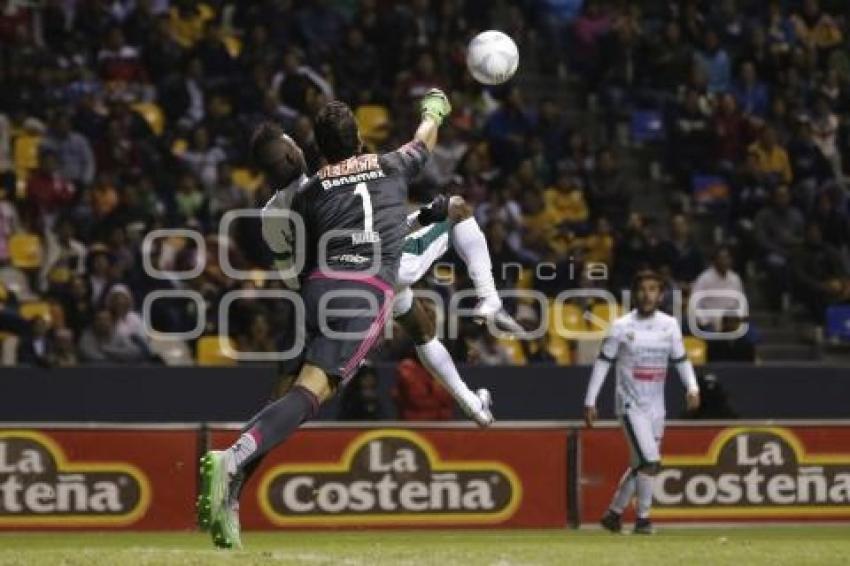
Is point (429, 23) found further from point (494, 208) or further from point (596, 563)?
point (596, 563)

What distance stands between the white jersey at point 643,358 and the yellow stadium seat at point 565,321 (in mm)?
4048

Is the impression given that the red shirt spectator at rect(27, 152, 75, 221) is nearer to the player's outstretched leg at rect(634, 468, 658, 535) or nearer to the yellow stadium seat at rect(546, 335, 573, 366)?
the yellow stadium seat at rect(546, 335, 573, 366)

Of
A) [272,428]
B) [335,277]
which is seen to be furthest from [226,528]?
[335,277]

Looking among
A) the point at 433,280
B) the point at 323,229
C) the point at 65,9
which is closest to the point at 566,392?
the point at 433,280

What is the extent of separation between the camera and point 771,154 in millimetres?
25359

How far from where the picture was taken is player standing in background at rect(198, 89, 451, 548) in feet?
37.5

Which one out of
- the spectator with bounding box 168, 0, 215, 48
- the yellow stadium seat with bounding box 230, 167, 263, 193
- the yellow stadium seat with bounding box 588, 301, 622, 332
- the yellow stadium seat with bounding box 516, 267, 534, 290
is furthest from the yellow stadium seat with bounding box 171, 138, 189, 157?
the yellow stadium seat with bounding box 588, 301, 622, 332

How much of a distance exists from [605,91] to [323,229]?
1461 centimetres

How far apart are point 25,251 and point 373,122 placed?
4647 millimetres

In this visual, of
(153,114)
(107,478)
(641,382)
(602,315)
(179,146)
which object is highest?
(153,114)

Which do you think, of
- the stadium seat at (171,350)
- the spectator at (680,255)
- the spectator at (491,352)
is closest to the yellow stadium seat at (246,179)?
the stadium seat at (171,350)

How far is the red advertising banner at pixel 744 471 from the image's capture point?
1895 cm

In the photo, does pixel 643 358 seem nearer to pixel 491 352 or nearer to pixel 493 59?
pixel 491 352

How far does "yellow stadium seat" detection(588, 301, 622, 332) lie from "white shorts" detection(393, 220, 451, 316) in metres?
8.58
